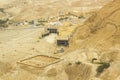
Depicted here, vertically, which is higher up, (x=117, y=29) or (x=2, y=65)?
(x=117, y=29)

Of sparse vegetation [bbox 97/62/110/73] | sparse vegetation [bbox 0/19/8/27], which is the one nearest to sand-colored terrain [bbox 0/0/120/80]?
sparse vegetation [bbox 97/62/110/73]

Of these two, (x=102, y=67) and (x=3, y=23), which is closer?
(x=102, y=67)

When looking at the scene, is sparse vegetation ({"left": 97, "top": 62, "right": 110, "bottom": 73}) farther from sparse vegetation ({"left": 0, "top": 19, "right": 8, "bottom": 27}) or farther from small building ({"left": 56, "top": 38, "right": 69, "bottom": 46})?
sparse vegetation ({"left": 0, "top": 19, "right": 8, "bottom": 27})

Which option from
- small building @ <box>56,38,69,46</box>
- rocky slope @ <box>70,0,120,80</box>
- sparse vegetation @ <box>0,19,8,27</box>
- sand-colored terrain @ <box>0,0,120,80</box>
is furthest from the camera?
sparse vegetation @ <box>0,19,8,27</box>

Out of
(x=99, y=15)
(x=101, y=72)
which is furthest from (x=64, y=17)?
(x=101, y=72)

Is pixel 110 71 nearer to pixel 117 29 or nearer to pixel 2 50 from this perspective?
pixel 117 29

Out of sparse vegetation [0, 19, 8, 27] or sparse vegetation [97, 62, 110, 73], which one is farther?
sparse vegetation [0, 19, 8, 27]

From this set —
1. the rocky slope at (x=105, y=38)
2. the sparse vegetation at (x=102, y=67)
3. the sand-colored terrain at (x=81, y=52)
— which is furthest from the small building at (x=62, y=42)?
the sparse vegetation at (x=102, y=67)

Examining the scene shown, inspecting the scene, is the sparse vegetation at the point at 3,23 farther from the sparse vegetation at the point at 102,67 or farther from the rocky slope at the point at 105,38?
the sparse vegetation at the point at 102,67

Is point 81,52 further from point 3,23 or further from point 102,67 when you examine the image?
point 3,23

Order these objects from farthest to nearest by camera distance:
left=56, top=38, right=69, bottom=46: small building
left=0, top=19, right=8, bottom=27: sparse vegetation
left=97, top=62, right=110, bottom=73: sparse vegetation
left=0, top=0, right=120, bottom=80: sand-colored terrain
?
left=0, top=19, right=8, bottom=27: sparse vegetation, left=56, top=38, right=69, bottom=46: small building, left=0, top=0, right=120, bottom=80: sand-colored terrain, left=97, top=62, right=110, bottom=73: sparse vegetation

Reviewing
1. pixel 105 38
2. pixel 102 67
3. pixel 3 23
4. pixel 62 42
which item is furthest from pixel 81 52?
pixel 3 23
